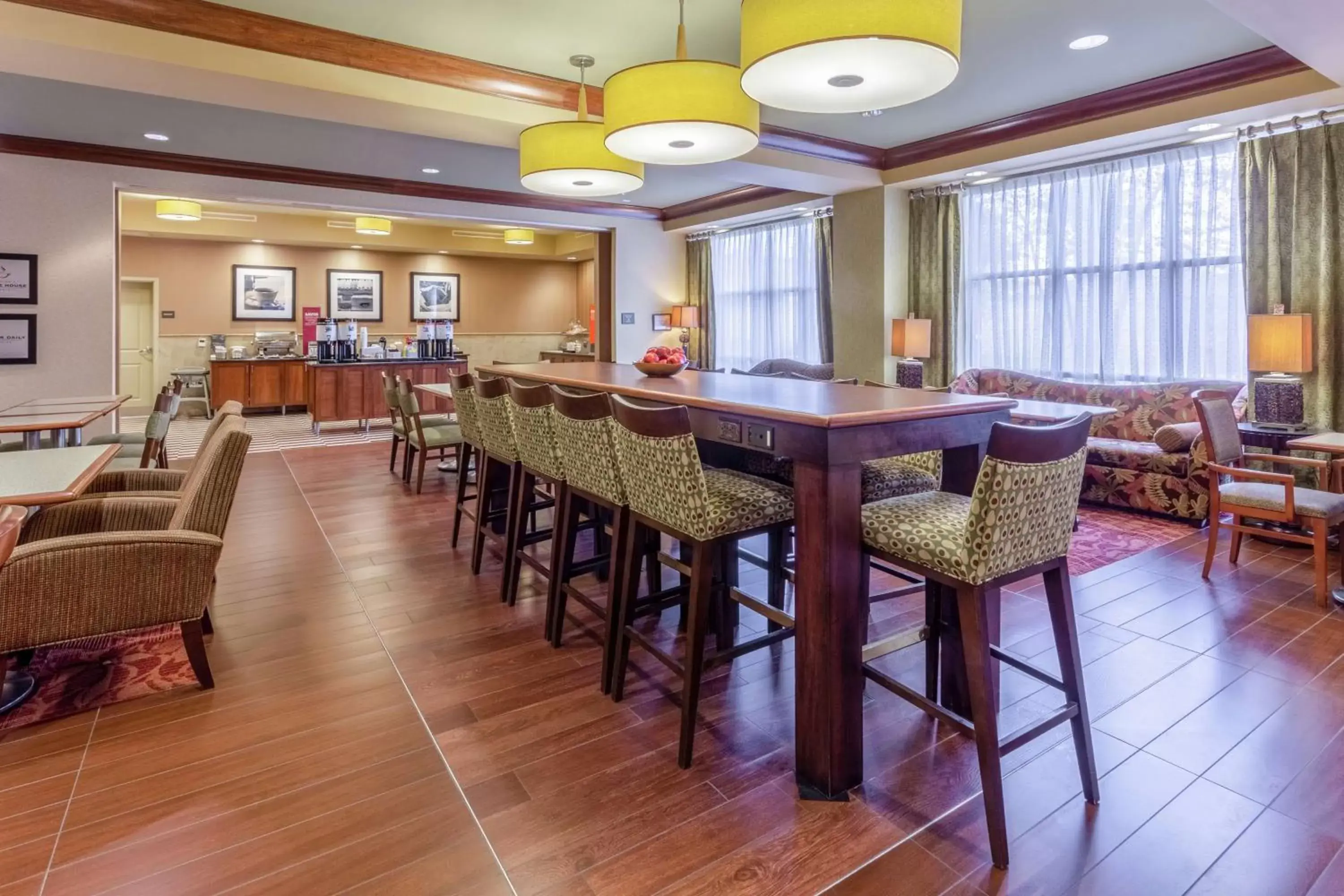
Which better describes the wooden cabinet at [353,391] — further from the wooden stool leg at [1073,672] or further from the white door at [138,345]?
the wooden stool leg at [1073,672]

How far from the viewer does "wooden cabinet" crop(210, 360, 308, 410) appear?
1034 centimetres

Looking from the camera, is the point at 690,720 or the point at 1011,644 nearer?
the point at 690,720

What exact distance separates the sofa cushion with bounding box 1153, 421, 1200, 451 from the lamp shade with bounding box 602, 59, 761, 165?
3611 mm

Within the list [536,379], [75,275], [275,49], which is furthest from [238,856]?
[75,275]

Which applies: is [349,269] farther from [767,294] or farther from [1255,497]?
[1255,497]

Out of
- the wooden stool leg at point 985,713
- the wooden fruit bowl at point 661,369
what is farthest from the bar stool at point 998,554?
the wooden fruit bowl at point 661,369

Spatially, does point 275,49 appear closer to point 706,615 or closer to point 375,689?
point 375,689

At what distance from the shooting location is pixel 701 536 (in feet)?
6.67

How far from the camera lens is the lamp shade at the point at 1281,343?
4.02 metres

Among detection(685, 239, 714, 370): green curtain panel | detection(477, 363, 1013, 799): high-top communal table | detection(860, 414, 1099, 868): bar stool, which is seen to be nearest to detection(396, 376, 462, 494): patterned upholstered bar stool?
detection(477, 363, 1013, 799): high-top communal table

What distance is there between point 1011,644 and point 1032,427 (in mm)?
1501

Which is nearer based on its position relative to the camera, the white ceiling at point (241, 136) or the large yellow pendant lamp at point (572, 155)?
the large yellow pendant lamp at point (572, 155)

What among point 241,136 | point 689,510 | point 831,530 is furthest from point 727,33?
point 241,136

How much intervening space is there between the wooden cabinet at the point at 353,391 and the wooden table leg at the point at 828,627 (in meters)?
7.25
